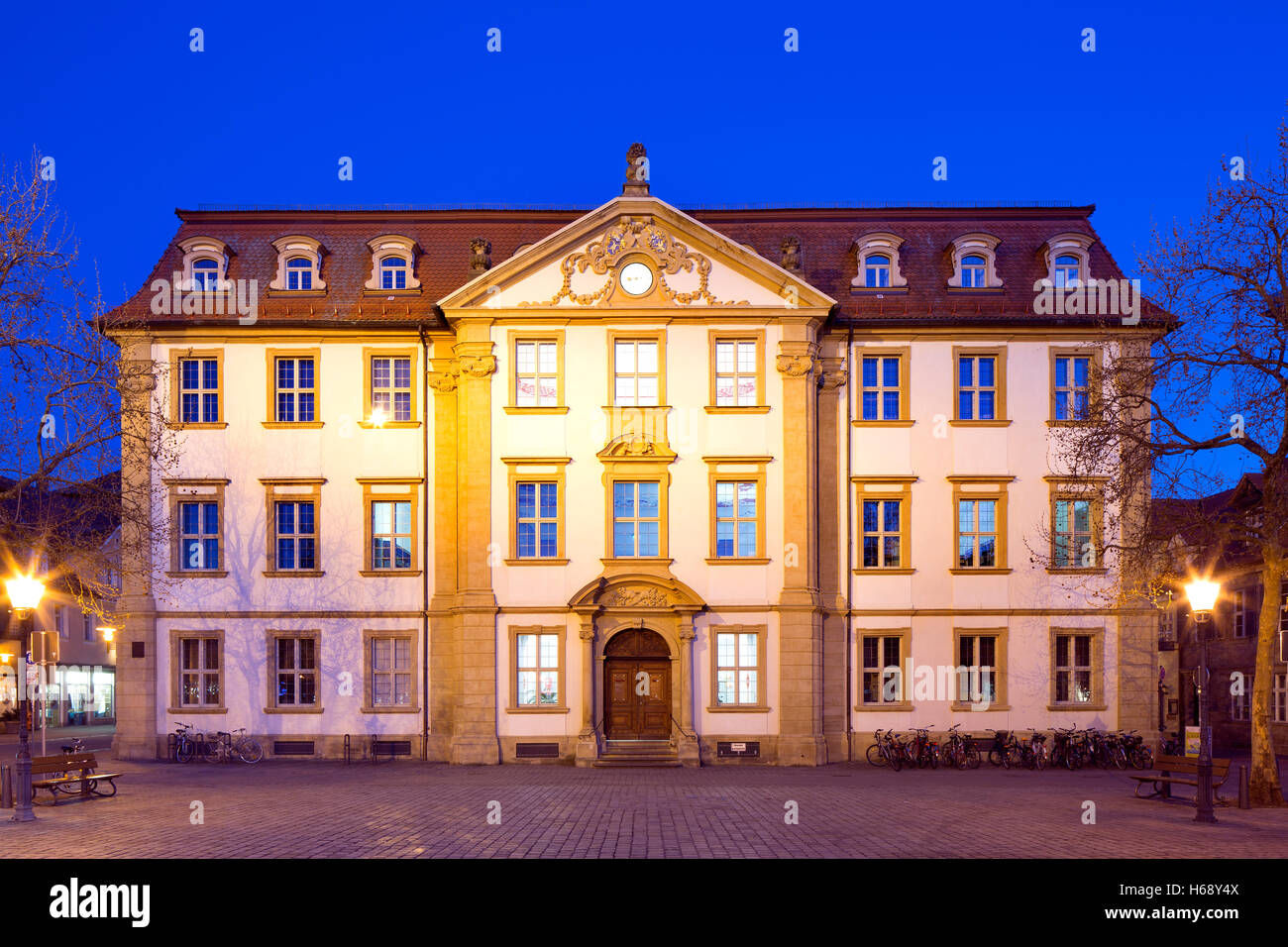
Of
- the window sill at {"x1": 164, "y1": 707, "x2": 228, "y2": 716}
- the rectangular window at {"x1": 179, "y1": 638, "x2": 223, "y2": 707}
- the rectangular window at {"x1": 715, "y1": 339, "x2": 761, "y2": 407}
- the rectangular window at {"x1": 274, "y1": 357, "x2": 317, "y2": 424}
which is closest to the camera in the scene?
the rectangular window at {"x1": 715, "y1": 339, "x2": 761, "y2": 407}

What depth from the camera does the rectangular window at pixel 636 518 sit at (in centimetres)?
3152

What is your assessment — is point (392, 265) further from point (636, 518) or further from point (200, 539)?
point (636, 518)

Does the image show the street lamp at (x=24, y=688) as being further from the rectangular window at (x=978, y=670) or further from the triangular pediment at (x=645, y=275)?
the rectangular window at (x=978, y=670)

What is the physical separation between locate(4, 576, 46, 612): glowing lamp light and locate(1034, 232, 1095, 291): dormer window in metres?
27.6

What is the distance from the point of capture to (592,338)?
104 feet

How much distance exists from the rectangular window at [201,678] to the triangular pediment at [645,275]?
39.4 feet

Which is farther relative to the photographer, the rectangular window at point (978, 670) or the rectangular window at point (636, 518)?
the rectangular window at point (978, 670)

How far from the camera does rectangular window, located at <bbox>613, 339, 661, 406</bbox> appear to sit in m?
31.8

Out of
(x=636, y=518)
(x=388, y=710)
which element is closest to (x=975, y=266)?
(x=636, y=518)

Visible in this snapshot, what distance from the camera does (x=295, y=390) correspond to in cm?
3284

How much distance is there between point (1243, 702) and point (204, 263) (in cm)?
4235

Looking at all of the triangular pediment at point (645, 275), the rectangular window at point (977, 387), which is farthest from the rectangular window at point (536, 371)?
the rectangular window at point (977, 387)

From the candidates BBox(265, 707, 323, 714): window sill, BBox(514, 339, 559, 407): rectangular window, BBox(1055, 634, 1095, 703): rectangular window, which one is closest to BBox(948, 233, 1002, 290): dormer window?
BBox(1055, 634, 1095, 703): rectangular window

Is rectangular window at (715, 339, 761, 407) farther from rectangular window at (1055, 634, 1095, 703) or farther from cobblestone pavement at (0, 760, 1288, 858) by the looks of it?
rectangular window at (1055, 634, 1095, 703)
